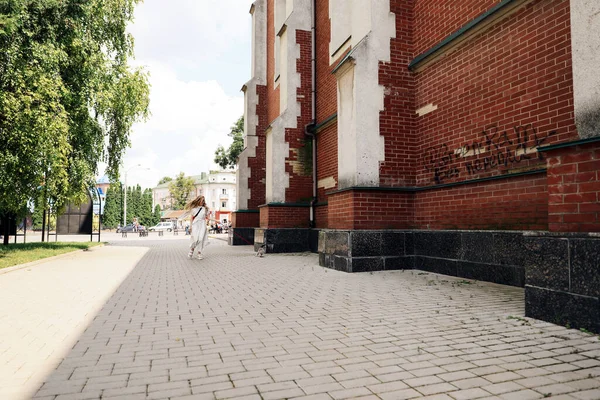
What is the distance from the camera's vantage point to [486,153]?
20.8ft

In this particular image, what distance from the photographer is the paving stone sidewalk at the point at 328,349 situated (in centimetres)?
244

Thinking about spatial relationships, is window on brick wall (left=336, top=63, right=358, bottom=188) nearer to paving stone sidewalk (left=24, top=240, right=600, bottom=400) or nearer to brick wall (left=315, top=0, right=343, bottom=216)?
paving stone sidewalk (left=24, top=240, right=600, bottom=400)

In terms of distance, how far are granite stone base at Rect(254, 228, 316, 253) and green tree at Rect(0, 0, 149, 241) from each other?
246 inches

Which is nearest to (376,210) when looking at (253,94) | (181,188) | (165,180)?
(253,94)

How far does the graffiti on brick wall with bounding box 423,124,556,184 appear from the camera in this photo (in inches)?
221

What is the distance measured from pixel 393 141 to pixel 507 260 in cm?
325

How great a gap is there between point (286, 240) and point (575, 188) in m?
9.79

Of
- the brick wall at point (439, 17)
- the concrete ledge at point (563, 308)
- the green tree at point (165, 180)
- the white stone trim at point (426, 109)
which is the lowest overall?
the concrete ledge at point (563, 308)

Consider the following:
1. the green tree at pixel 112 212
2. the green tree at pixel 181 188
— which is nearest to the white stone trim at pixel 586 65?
the green tree at pixel 112 212

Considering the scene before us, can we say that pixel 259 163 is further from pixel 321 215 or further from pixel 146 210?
pixel 146 210

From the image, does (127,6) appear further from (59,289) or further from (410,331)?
(410,331)

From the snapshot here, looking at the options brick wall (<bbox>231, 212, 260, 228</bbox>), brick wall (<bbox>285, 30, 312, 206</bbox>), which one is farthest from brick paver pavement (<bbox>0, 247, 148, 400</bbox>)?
brick wall (<bbox>231, 212, 260, 228</bbox>)

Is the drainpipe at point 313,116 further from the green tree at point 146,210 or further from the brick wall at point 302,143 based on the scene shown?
the green tree at point 146,210

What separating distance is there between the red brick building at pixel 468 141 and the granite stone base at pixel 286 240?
146 centimetres
